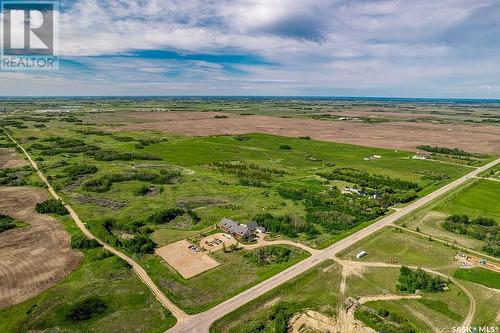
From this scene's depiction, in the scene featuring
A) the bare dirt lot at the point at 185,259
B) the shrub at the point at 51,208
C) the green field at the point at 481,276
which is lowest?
the bare dirt lot at the point at 185,259

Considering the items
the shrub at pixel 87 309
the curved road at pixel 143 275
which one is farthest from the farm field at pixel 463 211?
the shrub at pixel 87 309

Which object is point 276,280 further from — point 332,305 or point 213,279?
point 213,279

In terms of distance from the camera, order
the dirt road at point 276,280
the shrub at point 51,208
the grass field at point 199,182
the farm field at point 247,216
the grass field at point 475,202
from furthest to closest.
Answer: the grass field at point 475,202, the shrub at point 51,208, the grass field at point 199,182, the farm field at point 247,216, the dirt road at point 276,280

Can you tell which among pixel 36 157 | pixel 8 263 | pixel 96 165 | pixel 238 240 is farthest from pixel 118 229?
pixel 36 157

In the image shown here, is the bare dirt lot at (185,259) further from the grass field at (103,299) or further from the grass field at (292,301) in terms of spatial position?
the grass field at (292,301)

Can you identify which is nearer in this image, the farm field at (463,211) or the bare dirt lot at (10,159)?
the farm field at (463,211)

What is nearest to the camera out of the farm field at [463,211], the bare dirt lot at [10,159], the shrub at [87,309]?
the shrub at [87,309]

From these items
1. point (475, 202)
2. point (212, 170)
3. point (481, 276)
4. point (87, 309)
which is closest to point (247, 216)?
point (87, 309)
